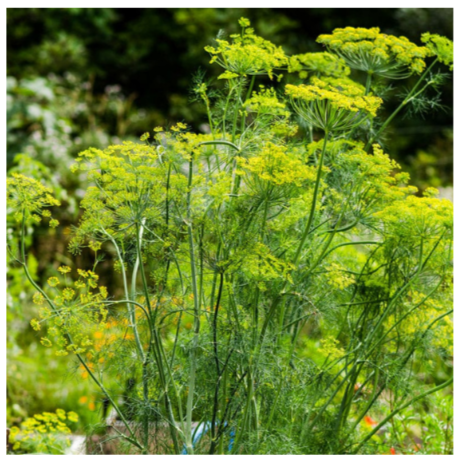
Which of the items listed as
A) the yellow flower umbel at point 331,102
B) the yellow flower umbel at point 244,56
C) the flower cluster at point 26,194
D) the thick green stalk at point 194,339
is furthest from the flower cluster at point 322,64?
the flower cluster at point 26,194

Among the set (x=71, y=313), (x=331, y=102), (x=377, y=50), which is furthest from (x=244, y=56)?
(x=71, y=313)

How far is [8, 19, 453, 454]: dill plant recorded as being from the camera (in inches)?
68.6

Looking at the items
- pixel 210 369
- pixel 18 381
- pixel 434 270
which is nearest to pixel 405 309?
pixel 434 270

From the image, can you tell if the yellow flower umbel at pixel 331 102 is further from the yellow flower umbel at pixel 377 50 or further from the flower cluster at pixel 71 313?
the flower cluster at pixel 71 313

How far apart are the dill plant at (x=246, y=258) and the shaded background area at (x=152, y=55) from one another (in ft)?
16.4

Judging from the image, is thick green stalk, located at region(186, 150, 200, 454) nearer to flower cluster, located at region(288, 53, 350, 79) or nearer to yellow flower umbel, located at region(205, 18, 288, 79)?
yellow flower umbel, located at region(205, 18, 288, 79)

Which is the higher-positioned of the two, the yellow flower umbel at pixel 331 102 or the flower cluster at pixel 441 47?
the flower cluster at pixel 441 47

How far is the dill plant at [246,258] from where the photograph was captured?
5.72 feet

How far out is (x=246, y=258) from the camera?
67.1 inches

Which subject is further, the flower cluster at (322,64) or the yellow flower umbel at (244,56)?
the flower cluster at (322,64)

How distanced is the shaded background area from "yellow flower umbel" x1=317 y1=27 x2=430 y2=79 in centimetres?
487

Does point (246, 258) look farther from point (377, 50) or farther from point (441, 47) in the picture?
point (441, 47)

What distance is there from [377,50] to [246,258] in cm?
84

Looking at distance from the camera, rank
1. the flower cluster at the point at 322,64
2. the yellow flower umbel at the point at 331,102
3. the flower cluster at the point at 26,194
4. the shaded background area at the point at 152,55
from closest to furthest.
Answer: the yellow flower umbel at the point at 331,102 < the flower cluster at the point at 26,194 < the flower cluster at the point at 322,64 < the shaded background area at the point at 152,55
